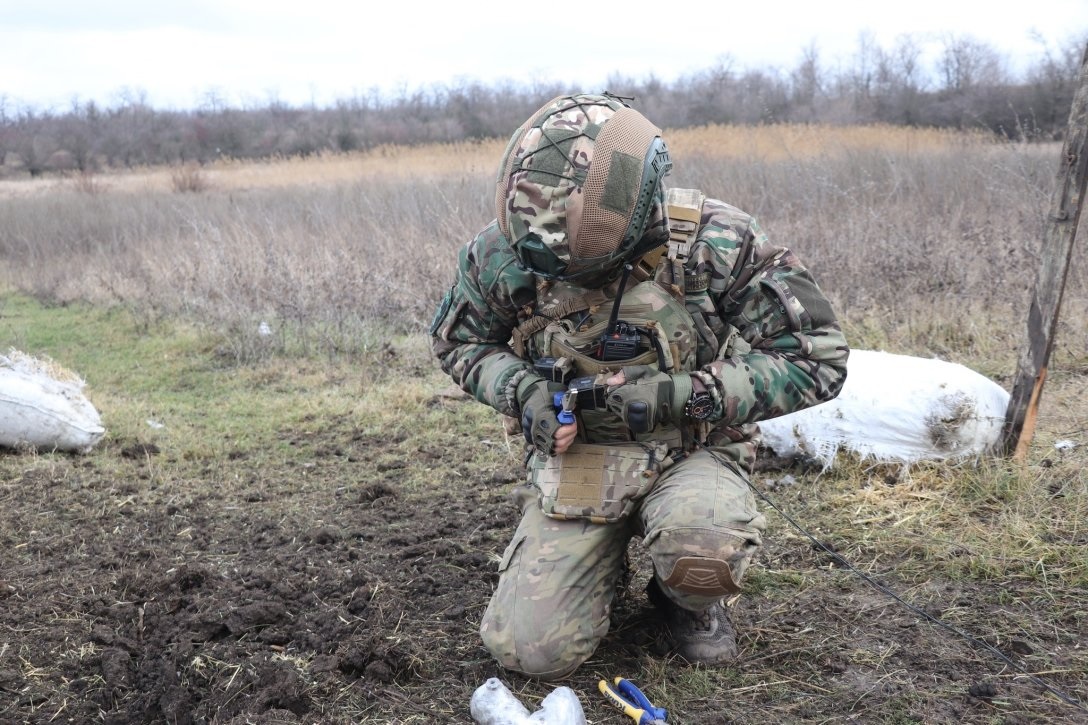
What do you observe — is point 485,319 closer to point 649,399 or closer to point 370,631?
point 649,399

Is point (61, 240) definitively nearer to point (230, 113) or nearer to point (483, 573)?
point (483, 573)

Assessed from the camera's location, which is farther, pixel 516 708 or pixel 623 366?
pixel 623 366

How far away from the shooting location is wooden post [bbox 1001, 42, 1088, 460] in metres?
3.40

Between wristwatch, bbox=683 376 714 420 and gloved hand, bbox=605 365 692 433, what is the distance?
0.05ft

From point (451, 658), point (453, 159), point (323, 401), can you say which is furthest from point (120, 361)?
point (453, 159)

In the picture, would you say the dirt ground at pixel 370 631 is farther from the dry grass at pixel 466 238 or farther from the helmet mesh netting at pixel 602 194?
the dry grass at pixel 466 238

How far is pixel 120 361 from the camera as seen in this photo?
697 centimetres

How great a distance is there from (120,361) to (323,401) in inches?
95.1

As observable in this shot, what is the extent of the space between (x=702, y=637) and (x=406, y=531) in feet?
4.66

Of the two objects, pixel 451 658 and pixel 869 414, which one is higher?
pixel 869 414

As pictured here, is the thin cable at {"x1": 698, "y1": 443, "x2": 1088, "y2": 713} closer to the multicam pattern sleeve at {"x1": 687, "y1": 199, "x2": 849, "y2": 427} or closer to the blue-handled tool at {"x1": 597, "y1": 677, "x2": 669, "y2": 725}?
the multicam pattern sleeve at {"x1": 687, "y1": 199, "x2": 849, "y2": 427}

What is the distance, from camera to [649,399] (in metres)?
2.45

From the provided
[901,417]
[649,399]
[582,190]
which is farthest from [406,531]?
[901,417]

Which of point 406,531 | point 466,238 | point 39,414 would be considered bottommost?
point 406,531
